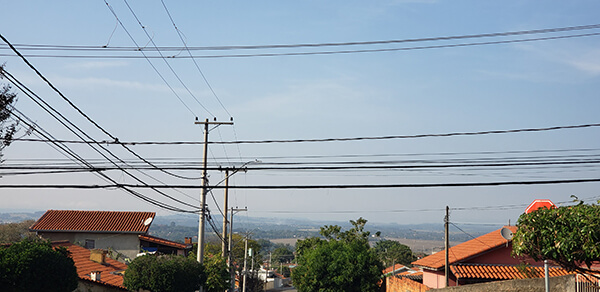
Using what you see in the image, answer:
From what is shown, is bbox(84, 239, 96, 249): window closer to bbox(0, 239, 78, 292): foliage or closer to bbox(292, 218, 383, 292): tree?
bbox(292, 218, 383, 292): tree

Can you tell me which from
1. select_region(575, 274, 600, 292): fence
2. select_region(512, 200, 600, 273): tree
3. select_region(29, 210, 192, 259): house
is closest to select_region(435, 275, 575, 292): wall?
select_region(575, 274, 600, 292): fence

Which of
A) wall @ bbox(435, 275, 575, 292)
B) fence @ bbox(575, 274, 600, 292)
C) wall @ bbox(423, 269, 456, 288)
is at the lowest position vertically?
wall @ bbox(423, 269, 456, 288)

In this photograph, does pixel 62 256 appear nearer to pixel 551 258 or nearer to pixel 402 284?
pixel 551 258

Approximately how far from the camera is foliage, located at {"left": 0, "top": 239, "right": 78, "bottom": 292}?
18.2 m

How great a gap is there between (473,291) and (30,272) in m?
16.2

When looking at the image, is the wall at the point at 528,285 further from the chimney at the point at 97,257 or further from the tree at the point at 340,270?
the chimney at the point at 97,257

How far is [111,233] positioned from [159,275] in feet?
76.0

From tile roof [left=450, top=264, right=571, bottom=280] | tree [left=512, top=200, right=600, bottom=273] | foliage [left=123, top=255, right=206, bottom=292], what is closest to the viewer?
tree [left=512, top=200, right=600, bottom=273]

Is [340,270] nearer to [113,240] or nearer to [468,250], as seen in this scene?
[468,250]

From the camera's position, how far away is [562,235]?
13000 millimetres

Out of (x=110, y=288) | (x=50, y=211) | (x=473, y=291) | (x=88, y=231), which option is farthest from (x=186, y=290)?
(x=50, y=211)

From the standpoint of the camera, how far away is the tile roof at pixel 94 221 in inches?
1933

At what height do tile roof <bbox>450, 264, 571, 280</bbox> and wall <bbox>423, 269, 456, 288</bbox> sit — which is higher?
tile roof <bbox>450, 264, 571, 280</bbox>

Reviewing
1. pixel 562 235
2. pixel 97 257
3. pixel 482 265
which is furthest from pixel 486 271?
pixel 97 257
